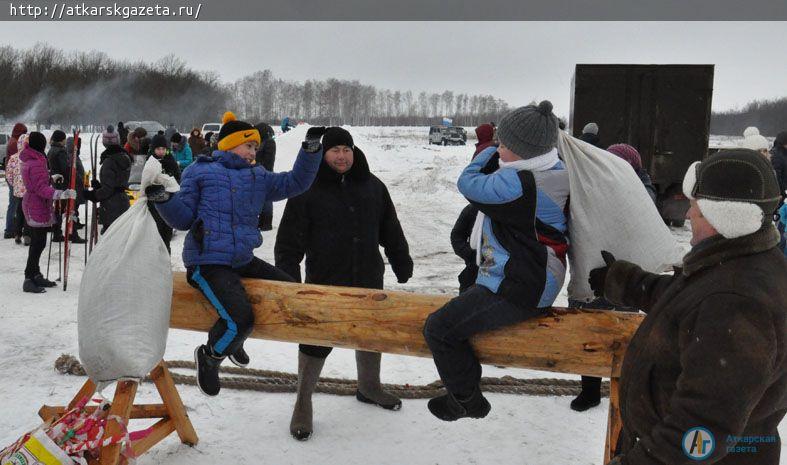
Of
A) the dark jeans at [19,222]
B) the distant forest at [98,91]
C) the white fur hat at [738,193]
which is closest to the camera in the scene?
the white fur hat at [738,193]

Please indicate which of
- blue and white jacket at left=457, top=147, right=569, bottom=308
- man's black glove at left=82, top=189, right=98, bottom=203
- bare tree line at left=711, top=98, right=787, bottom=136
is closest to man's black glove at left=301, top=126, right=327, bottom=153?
blue and white jacket at left=457, top=147, right=569, bottom=308

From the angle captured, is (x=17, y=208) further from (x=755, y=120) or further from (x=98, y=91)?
(x=755, y=120)

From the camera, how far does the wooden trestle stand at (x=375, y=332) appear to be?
114 inches

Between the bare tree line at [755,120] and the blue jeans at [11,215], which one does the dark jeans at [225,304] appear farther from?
the bare tree line at [755,120]

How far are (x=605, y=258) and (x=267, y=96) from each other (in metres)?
102

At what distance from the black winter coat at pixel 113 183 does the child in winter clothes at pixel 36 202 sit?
413 millimetres

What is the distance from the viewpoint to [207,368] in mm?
3340

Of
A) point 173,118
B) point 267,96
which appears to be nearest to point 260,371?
point 173,118

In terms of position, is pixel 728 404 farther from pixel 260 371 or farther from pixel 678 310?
pixel 260 371

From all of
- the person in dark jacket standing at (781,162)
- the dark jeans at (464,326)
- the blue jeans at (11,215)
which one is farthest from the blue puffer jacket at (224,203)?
the blue jeans at (11,215)

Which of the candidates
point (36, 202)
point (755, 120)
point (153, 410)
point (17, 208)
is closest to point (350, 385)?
point (153, 410)

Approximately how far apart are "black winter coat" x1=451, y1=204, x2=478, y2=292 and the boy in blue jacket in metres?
1.51

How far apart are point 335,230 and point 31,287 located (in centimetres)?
491

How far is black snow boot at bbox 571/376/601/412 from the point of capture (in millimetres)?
4297
